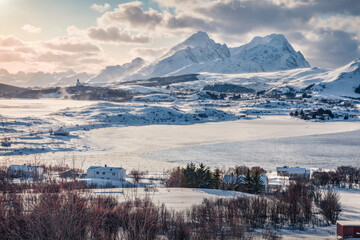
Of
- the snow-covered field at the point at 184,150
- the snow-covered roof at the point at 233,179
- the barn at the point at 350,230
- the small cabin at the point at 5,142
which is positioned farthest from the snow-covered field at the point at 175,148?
the barn at the point at 350,230

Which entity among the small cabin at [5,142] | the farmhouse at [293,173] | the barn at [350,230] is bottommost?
the farmhouse at [293,173]

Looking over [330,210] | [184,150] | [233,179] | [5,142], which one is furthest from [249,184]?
[5,142]

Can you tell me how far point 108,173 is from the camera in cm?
4300

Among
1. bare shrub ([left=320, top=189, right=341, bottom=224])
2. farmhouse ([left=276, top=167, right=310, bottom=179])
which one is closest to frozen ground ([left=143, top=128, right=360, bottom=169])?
farmhouse ([left=276, top=167, right=310, bottom=179])

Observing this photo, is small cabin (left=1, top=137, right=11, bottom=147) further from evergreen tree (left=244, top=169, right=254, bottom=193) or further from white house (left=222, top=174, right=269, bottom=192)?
evergreen tree (left=244, top=169, right=254, bottom=193)

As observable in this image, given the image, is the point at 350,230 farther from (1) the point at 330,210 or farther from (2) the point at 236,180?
(2) the point at 236,180

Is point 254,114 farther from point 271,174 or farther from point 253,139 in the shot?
point 271,174

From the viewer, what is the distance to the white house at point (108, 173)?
42.6 m

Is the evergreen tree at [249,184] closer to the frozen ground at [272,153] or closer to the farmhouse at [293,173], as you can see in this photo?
the farmhouse at [293,173]

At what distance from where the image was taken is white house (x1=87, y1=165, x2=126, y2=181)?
42.6m

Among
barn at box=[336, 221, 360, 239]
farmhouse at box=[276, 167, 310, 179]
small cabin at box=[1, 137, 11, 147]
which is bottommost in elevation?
farmhouse at box=[276, 167, 310, 179]

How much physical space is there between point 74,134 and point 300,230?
72.3m

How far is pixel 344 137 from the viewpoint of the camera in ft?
293

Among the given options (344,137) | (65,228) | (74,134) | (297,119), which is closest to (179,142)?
(74,134)
